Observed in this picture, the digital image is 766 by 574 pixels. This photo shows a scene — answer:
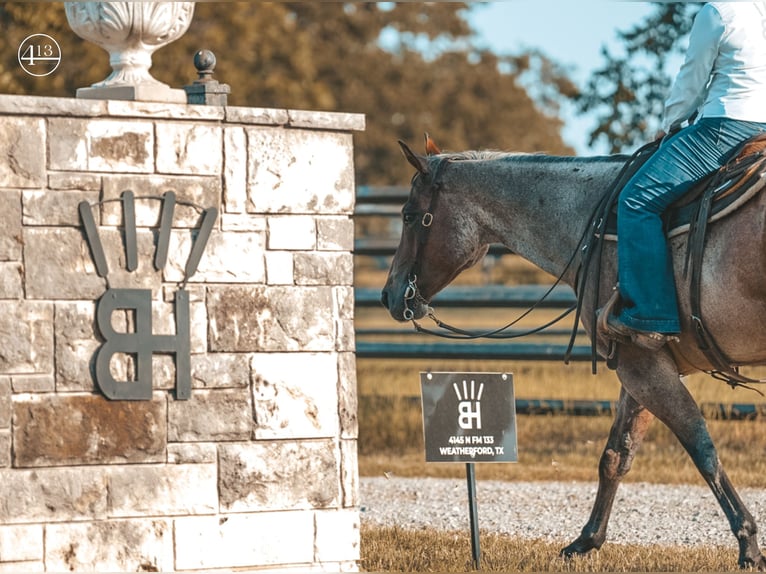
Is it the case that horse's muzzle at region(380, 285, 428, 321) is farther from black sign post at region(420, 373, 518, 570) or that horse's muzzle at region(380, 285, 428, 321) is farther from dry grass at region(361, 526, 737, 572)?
dry grass at region(361, 526, 737, 572)

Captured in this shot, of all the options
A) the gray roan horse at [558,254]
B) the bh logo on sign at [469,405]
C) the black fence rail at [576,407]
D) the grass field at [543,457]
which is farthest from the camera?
the black fence rail at [576,407]

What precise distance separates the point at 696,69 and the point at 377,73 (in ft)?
108

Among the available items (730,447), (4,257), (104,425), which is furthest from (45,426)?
(730,447)

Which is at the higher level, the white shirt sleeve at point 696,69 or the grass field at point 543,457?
the white shirt sleeve at point 696,69

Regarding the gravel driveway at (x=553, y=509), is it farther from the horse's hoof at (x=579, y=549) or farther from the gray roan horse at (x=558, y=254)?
Answer: the gray roan horse at (x=558, y=254)

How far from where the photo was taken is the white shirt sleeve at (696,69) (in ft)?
19.5

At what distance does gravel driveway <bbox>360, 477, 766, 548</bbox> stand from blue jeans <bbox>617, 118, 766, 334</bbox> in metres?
1.85

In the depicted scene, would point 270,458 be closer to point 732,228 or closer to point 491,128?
point 732,228

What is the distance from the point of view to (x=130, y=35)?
589 centimetres

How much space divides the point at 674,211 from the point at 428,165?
1343mm

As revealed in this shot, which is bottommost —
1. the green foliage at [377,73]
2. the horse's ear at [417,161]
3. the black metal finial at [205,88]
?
the horse's ear at [417,161]

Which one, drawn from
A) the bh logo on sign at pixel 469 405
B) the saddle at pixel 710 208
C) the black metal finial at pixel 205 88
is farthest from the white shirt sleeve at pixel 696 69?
the black metal finial at pixel 205 88

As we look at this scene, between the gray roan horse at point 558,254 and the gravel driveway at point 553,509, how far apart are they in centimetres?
98

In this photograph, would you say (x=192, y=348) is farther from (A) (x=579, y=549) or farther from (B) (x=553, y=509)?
(B) (x=553, y=509)
